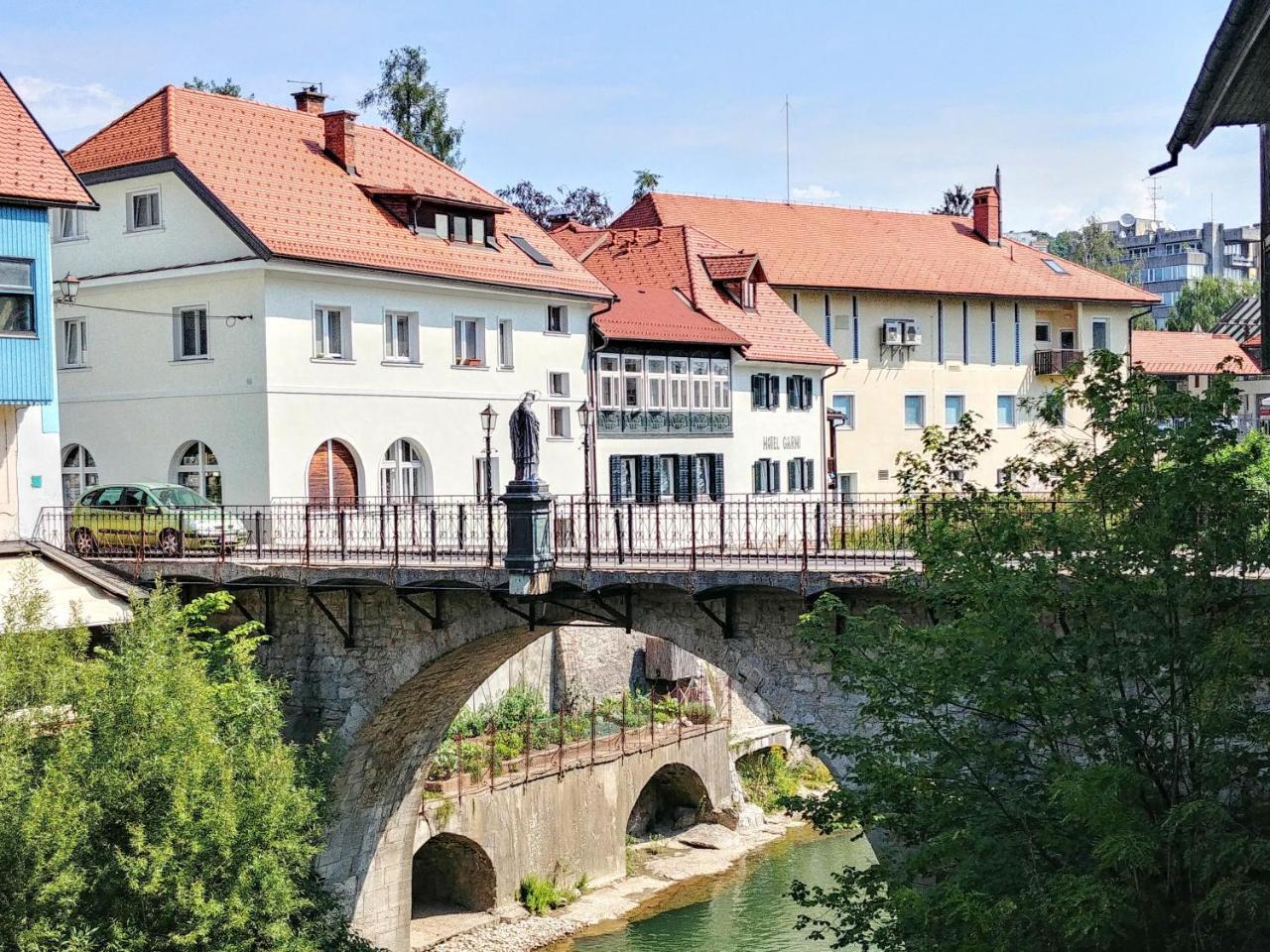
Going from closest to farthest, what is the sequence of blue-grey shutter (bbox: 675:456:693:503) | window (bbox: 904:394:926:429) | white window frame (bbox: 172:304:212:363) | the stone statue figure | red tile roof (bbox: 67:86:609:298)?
the stone statue figure, white window frame (bbox: 172:304:212:363), red tile roof (bbox: 67:86:609:298), blue-grey shutter (bbox: 675:456:693:503), window (bbox: 904:394:926:429)

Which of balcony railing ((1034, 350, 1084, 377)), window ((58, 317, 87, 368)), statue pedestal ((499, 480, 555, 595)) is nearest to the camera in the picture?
statue pedestal ((499, 480, 555, 595))

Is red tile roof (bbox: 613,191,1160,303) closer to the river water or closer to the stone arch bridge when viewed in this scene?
the river water

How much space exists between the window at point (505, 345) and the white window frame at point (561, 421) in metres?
1.88

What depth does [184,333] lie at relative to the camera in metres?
29.7

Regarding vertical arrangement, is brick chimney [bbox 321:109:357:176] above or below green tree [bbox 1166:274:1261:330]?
below

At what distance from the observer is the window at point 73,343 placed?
31.1 meters

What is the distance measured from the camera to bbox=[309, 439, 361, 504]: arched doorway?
A: 2928 cm

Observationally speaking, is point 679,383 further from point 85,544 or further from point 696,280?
point 85,544

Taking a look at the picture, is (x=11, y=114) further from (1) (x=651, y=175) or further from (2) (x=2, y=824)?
(1) (x=651, y=175)

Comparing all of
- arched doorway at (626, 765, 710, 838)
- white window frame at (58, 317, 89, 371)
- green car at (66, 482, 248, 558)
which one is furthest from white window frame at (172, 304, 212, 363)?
arched doorway at (626, 765, 710, 838)

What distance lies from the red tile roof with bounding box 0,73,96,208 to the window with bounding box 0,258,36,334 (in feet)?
3.12

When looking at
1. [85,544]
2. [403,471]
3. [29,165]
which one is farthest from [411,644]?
[29,165]

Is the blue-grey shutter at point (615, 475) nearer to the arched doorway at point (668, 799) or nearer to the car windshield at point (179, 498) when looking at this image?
the arched doorway at point (668, 799)

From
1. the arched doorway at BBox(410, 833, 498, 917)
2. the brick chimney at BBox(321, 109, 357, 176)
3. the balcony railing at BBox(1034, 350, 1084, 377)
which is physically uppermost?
the brick chimney at BBox(321, 109, 357, 176)
